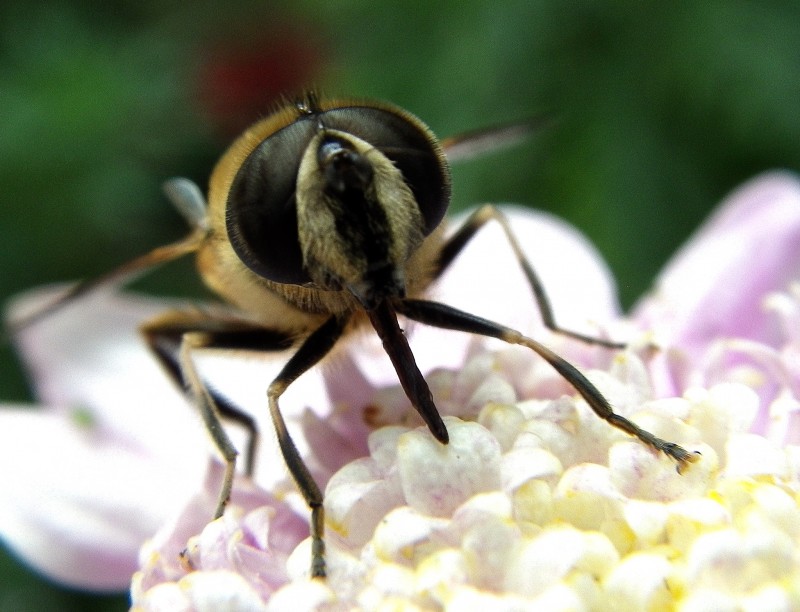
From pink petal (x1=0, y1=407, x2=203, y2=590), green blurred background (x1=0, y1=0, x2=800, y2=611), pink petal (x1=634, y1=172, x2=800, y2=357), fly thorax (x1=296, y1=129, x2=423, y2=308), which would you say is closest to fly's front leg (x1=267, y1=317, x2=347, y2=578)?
fly thorax (x1=296, y1=129, x2=423, y2=308)

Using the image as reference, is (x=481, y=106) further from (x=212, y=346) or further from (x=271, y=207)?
(x=271, y=207)

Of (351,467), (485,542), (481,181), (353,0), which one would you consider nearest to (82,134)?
(353,0)

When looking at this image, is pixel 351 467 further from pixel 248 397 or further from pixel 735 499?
pixel 248 397

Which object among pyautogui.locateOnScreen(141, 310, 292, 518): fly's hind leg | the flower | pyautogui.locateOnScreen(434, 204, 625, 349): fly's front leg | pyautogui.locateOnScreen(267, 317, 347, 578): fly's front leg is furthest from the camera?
pyautogui.locateOnScreen(434, 204, 625, 349): fly's front leg

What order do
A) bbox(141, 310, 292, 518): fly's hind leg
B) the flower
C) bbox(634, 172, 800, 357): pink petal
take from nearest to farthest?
the flower < bbox(141, 310, 292, 518): fly's hind leg < bbox(634, 172, 800, 357): pink petal

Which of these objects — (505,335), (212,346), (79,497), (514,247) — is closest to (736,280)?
(514,247)

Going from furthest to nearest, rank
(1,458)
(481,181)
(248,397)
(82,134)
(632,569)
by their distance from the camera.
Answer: (82,134), (481,181), (248,397), (1,458), (632,569)

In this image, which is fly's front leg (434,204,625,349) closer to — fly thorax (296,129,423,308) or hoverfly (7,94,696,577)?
hoverfly (7,94,696,577)

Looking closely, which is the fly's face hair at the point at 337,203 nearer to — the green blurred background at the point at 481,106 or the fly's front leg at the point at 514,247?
the fly's front leg at the point at 514,247
